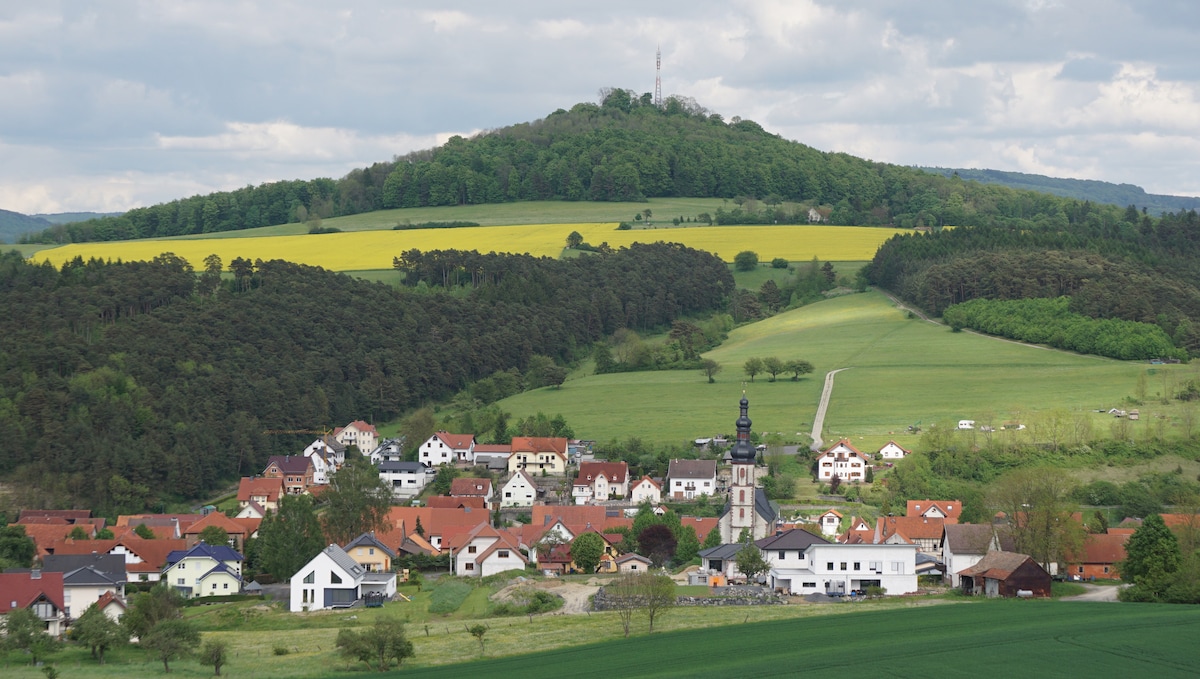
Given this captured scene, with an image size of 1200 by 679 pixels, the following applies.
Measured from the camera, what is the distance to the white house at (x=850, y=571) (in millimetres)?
58062

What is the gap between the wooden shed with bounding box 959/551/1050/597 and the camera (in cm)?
5406

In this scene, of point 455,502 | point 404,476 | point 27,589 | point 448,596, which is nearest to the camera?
point 27,589

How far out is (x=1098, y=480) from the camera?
8038cm

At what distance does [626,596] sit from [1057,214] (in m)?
153

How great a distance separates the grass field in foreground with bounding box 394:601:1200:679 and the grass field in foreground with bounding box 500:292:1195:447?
44.6 m

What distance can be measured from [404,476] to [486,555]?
24996 millimetres

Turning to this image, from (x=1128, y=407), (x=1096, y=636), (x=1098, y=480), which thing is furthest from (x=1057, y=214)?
(x=1096, y=636)

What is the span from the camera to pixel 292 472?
90938 mm

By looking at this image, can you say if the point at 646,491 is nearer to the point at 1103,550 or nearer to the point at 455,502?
the point at 455,502

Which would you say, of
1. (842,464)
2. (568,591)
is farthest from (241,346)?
(568,591)

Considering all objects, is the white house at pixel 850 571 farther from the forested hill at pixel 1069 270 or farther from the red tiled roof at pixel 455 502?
the forested hill at pixel 1069 270

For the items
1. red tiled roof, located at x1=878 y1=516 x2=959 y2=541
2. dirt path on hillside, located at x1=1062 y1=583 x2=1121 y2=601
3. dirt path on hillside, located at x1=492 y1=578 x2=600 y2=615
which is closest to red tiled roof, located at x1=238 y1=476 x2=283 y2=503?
dirt path on hillside, located at x1=492 y1=578 x2=600 y2=615

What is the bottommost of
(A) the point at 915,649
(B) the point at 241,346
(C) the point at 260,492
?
(C) the point at 260,492

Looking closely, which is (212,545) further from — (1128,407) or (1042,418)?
(1128,407)
